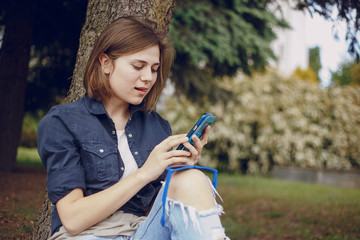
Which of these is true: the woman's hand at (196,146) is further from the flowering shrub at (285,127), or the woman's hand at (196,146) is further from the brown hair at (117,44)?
the flowering shrub at (285,127)

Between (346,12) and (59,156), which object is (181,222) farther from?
(346,12)

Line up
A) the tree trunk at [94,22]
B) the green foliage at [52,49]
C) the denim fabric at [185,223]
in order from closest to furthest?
the denim fabric at [185,223]
the tree trunk at [94,22]
the green foliage at [52,49]

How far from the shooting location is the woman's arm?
1.67 metres

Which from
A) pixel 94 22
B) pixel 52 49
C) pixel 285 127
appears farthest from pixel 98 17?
pixel 285 127

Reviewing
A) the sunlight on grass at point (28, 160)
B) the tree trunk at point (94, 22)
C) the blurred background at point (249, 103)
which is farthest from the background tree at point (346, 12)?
the sunlight on grass at point (28, 160)

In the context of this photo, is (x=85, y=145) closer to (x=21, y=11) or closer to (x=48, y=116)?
(x=48, y=116)

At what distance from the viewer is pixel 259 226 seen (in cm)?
436

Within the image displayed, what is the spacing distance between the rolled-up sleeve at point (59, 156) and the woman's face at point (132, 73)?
1.11 ft

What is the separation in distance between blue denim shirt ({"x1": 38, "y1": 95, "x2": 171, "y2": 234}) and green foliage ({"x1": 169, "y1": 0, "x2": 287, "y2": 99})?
3475 mm

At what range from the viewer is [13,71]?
453 cm

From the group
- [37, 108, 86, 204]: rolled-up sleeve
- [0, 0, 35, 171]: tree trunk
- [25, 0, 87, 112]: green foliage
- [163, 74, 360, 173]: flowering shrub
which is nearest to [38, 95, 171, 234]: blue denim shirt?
[37, 108, 86, 204]: rolled-up sleeve

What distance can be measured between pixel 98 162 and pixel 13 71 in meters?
3.17

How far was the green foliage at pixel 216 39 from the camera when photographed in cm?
574

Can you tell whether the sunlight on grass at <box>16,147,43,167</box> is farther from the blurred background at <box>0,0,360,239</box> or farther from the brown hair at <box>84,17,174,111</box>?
the brown hair at <box>84,17,174,111</box>
